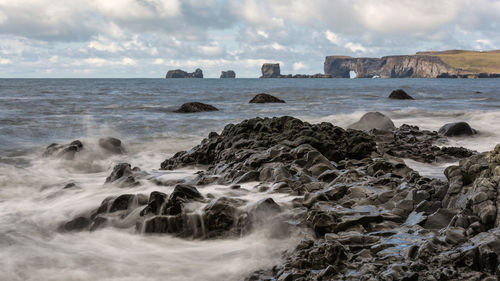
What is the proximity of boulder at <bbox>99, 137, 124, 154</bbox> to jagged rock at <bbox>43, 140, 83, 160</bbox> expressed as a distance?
2.09 ft

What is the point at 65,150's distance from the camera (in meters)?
10.6

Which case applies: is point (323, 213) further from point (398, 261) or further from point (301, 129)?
point (301, 129)

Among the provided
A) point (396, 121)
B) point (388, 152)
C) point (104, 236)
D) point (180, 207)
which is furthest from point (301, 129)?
point (396, 121)

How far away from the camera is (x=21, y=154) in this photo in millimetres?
11359

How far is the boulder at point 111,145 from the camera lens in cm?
1141

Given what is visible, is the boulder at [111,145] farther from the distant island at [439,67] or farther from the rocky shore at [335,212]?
the distant island at [439,67]

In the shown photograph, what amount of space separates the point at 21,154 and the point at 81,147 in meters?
1.87

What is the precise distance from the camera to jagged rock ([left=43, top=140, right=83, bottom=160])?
34.3ft

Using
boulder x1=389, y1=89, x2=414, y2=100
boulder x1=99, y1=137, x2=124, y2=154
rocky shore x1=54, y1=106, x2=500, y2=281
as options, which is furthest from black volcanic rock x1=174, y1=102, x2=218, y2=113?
boulder x1=389, y1=89, x2=414, y2=100

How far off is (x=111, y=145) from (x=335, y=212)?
8190mm

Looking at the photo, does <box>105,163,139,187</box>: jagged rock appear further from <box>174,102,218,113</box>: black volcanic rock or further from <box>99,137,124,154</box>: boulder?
<box>174,102,218,113</box>: black volcanic rock

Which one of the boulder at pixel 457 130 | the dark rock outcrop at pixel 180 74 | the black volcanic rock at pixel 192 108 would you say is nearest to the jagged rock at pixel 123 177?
the boulder at pixel 457 130

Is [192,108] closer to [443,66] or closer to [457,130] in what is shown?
[457,130]

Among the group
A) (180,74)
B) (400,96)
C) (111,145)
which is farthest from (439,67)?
(111,145)
